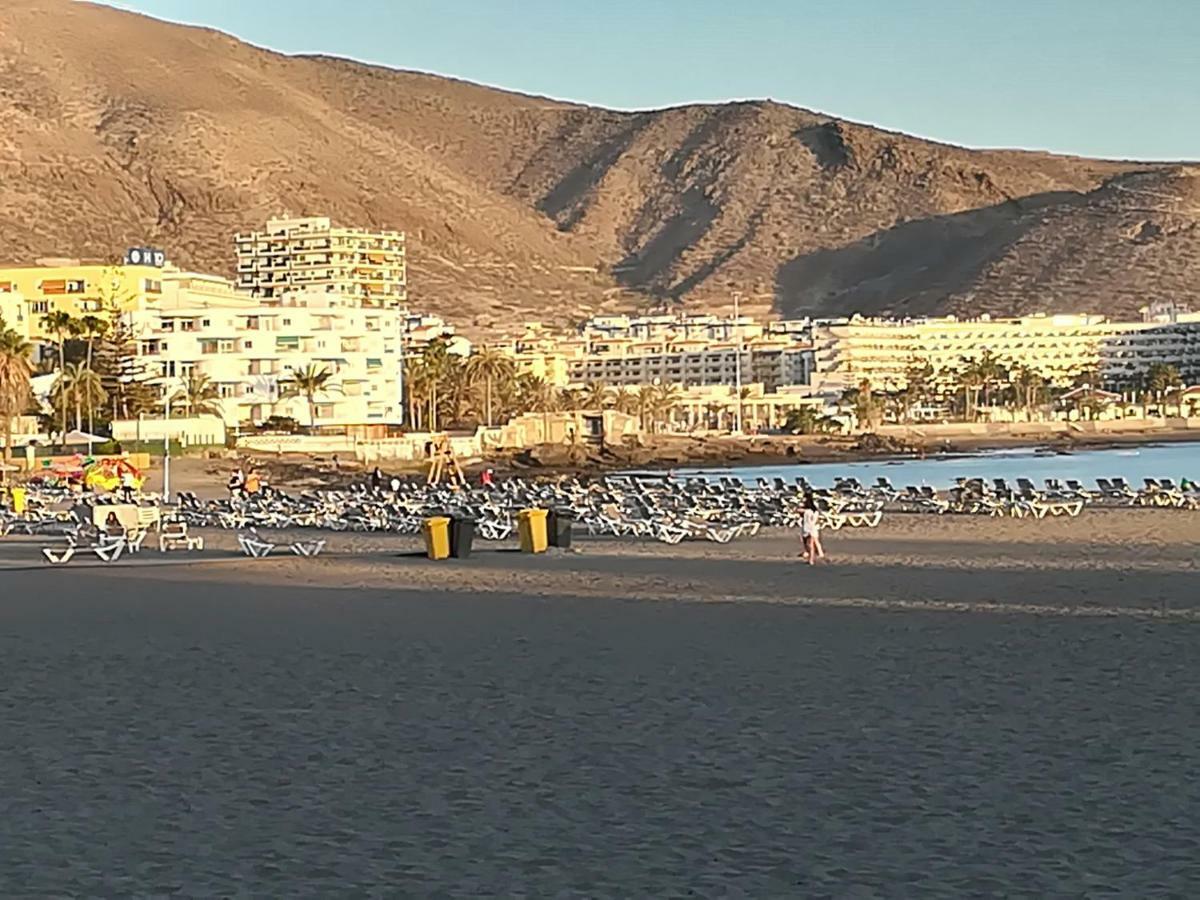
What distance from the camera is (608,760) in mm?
7637

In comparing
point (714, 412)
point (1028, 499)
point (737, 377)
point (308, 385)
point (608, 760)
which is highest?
point (737, 377)

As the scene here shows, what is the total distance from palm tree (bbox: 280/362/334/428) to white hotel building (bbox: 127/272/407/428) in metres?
0.22

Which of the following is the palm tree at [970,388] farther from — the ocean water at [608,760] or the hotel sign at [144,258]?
the ocean water at [608,760]

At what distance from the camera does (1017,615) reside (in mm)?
13398

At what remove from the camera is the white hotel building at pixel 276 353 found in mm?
74125

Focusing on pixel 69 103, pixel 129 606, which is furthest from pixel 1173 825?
pixel 69 103

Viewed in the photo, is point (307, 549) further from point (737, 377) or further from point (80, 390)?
point (737, 377)

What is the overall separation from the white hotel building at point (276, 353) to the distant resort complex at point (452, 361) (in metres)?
0.08

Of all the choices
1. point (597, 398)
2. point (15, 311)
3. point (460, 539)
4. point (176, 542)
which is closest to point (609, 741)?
point (460, 539)

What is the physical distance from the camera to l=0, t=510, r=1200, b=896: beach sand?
5.78 metres

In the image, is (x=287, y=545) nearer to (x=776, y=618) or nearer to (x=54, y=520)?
(x=54, y=520)

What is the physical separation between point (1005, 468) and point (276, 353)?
31.7m

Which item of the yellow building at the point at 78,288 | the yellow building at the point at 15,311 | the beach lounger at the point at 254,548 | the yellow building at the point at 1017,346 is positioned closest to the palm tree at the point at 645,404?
the yellow building at the point at 78,288

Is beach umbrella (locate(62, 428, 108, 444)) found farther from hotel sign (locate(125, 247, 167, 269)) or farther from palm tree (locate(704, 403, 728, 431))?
palm tree (locate(704, 403, 728, 431))
